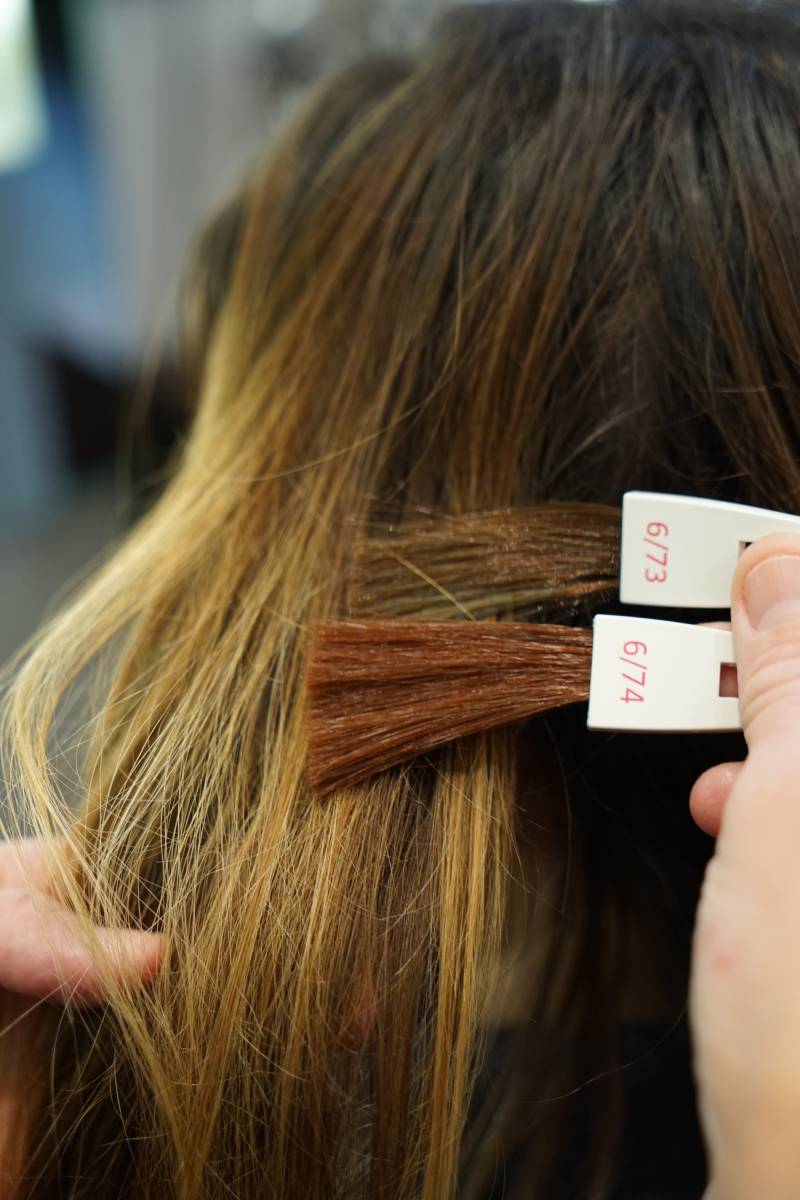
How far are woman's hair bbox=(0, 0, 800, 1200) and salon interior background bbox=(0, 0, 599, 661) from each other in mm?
889

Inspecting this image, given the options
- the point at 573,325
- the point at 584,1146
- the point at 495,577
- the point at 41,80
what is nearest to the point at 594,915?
the point at 584,1146

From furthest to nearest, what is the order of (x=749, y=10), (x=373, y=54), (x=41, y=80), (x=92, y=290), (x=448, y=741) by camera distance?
1. (x=92, y=290)
2. (x=41, y=80)
3. (x=373, y=54)
4. (x=749, y=10)
5. (x=448, y=741)

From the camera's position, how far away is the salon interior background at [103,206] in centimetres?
140

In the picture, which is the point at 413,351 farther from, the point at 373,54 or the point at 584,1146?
the point at 584,1146

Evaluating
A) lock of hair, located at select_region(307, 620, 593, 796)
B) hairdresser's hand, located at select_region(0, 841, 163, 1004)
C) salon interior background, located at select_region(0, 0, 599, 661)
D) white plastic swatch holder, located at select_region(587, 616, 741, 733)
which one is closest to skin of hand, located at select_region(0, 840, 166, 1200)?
hairdresser's hand, located at select_region(0, 841, 163, 1004)

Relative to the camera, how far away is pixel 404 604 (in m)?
0.45

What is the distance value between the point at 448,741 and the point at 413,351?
0.21 m

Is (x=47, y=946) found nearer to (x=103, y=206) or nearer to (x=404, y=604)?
(x=404, y=604)

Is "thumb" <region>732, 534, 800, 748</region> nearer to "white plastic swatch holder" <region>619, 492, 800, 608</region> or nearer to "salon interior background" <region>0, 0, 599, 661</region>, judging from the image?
"white plastic swatch holder" <region>619, 492, 800, 608</region>

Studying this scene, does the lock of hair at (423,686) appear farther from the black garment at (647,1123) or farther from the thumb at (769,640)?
the black garment at (647,1123)

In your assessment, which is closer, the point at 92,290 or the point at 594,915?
the point at 594,915

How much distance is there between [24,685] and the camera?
474mm

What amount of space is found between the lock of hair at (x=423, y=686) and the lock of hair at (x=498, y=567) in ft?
0.09

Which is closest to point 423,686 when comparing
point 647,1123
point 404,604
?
point 404,604
